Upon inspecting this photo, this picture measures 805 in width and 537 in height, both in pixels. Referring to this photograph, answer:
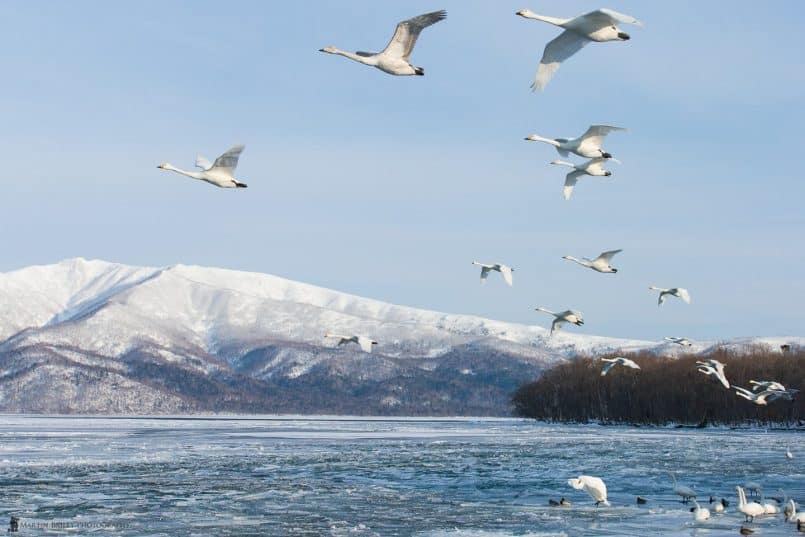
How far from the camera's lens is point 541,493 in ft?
108

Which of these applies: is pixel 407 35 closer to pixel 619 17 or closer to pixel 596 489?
pixel 619 17

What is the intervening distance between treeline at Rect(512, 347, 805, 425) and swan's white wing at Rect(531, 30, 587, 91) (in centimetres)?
8147

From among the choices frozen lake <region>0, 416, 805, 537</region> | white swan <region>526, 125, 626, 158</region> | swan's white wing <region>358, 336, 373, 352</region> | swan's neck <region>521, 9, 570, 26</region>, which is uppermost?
swan's neck <region>521, 9, 570, 26</region>

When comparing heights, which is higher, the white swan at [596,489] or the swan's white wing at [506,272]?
the swan's white wing at [506,272]

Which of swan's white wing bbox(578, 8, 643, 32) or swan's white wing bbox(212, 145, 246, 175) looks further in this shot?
swan's white wing bbox(212, 145, 246, 175)

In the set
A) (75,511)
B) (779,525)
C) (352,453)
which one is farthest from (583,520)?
(352,453)

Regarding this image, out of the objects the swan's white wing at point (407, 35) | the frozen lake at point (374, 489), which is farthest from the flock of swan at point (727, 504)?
the swan's white wing at point (407, 35)

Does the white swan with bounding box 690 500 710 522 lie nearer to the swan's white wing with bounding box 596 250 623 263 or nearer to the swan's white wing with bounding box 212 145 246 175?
the swan's white wing with bounding box 596 250 623 263

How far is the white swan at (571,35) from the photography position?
20875 mm

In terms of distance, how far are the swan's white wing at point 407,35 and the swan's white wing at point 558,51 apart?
2364 mm

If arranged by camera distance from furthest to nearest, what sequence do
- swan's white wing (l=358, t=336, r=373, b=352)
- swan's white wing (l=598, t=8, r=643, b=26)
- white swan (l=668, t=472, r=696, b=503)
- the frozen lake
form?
swan's white wing (l=358, t=336, r=373, b=352), white swan (l=668, t=472, r=696, b=503), the frozen lake, swan's white wing (l=598, t=8, r=643, b=26)

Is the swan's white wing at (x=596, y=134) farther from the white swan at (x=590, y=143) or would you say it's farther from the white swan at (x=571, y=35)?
the white swan at (x=571, y=35)

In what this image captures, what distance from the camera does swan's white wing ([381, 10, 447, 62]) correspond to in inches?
814

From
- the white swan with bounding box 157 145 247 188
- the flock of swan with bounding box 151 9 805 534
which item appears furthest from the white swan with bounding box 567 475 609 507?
the white swan with bounding box 157 145 247 188
